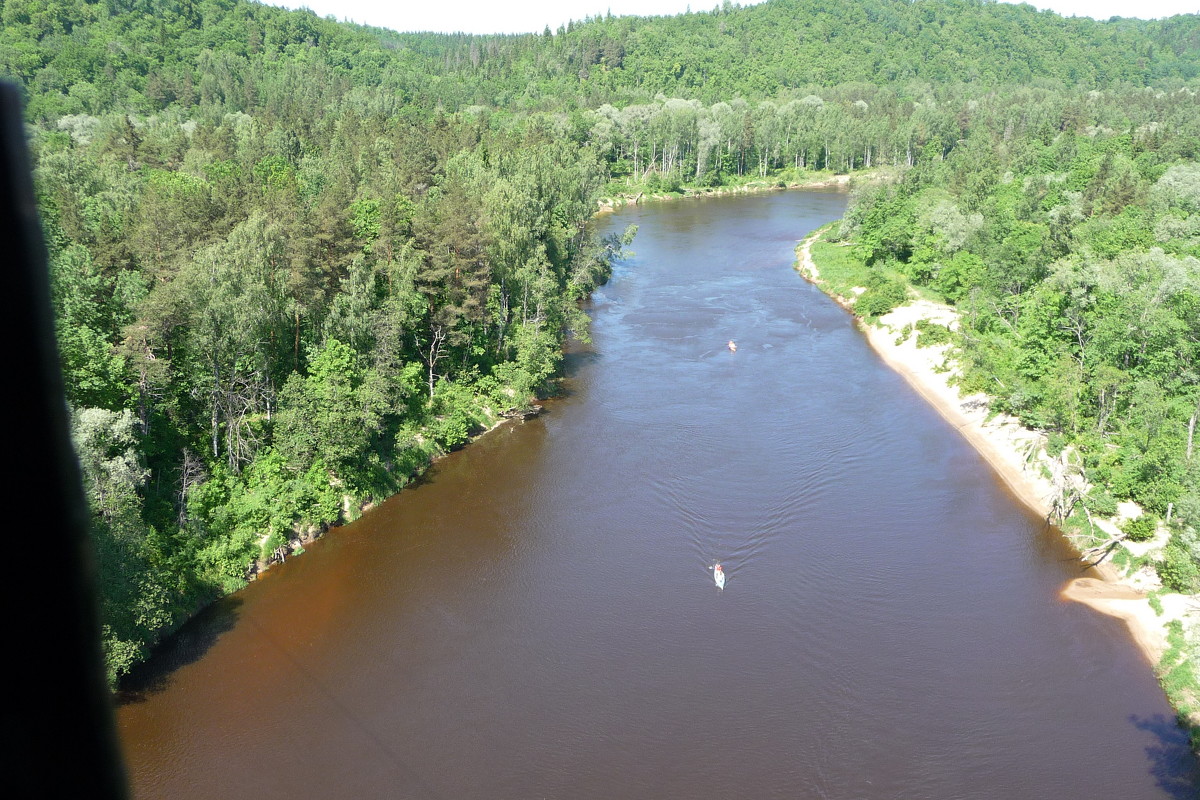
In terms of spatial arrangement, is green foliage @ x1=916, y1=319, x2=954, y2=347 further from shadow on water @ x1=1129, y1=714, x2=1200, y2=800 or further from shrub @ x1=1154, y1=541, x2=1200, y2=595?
shadow on water @ x1=1129, y1=714, x2=1200, y2=800

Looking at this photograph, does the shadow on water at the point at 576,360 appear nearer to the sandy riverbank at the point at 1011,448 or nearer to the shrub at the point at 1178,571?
the sandy riverbank at the point at 1011,448

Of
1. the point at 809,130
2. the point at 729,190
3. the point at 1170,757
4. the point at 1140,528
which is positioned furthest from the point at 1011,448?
the point at 809,130

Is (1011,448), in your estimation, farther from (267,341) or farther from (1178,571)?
(267,341)

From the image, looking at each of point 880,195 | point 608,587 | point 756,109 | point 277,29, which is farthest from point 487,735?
point 277,29

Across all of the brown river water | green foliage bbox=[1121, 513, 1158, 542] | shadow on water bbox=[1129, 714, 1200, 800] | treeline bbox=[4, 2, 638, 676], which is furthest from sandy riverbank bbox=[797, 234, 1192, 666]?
treeline bbox=[4, 2, 638, 676]

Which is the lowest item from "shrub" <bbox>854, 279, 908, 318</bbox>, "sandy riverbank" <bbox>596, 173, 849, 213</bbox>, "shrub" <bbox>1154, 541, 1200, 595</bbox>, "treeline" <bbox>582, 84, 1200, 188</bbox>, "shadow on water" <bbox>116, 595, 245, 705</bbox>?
"shadow on water" <bbox>116, 595, 245, 705</bbox>

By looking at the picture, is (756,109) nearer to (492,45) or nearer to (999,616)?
(492,45)
